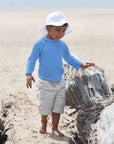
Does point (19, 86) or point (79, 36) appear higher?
point (79, 36)

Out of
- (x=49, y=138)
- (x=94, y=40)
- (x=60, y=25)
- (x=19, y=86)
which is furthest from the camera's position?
(x=94, y=40)

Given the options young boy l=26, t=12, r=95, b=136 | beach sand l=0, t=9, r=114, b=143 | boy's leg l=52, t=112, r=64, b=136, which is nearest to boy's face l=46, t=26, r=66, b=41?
young boy l=26, t=12, r=95, b=136

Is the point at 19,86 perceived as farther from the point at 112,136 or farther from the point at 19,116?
the point at 112,136

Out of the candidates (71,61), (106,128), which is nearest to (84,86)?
(71,61)

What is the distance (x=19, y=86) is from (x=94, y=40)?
838 cm

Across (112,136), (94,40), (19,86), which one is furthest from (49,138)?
(94,40)

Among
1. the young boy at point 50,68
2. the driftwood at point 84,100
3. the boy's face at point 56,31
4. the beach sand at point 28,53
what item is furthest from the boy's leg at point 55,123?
the beach sand at point 28,53

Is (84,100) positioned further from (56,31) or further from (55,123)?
(56,31)

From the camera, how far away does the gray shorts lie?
3.13 meters

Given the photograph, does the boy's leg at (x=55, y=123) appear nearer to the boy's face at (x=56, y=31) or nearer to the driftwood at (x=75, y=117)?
the driftwood at (x=75, y=117)

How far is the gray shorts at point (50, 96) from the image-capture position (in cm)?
313

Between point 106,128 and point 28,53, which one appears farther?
point 28,53

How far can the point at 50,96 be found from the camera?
10.3ft

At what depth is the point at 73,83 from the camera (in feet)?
10.5
